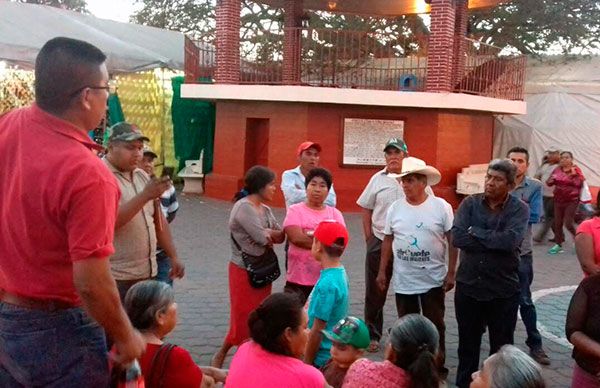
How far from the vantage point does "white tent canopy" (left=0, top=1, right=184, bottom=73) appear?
15.0 m

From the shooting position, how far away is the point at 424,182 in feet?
17.6

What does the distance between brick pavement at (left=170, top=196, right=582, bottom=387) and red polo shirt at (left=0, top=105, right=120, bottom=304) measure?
332 centimetres

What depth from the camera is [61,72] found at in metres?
2.31

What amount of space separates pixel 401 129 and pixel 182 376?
1372 centimetres

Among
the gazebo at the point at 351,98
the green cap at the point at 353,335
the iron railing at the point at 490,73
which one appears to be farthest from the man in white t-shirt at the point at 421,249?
the iron railing at the point at 490,73

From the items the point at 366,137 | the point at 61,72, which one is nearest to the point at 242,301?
the point at 61,72

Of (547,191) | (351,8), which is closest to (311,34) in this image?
(351,8)

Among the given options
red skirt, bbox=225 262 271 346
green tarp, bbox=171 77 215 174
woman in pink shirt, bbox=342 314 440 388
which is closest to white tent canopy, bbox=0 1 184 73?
green tarp, bbox=171 77 215 174

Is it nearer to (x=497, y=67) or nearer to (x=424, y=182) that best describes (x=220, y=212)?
(x=497, y=67)

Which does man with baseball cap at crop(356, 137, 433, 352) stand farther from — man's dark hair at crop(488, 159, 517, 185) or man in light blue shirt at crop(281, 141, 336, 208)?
man's dark hair at crop(488, 159, 517, 185)

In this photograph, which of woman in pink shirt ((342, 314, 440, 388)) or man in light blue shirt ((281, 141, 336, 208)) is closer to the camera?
woman in pink shirt ((342, 314, 440, 388))

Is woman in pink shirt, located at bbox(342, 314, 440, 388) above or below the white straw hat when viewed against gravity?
below

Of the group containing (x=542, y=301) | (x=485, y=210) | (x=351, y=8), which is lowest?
(x=542, y=301)

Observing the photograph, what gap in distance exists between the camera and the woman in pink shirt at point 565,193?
1159cm
